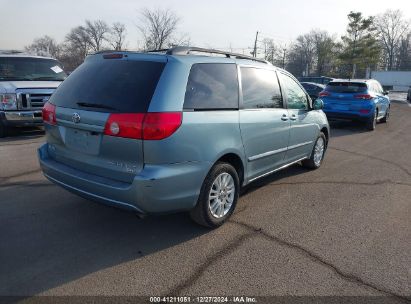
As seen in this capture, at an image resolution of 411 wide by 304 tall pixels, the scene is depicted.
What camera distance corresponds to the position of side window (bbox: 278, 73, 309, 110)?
519 centimetres

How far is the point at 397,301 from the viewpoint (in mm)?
2820

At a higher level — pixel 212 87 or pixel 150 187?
pixel 212 87

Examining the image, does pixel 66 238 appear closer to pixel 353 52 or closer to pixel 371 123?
pixel 371 123

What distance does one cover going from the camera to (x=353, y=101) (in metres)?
12.2

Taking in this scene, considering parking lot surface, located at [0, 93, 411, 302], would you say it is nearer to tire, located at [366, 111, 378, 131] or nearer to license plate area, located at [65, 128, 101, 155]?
license plate area, located at [65, 128, 101, 155]

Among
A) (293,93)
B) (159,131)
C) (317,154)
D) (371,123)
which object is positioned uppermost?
(293,93)

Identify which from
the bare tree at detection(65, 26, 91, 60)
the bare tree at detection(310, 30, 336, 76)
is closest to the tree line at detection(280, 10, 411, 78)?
the bare tree at detection(310, 30, 336, 76)

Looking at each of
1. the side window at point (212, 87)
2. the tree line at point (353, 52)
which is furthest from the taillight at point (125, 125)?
the tree line at point (353, 52)

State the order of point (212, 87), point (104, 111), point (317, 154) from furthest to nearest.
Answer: point (317, 154) → point (212, 87) → point (104, 111)

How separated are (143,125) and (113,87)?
0.61m

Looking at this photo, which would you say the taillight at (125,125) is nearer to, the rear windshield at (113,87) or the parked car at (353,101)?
the rear windshield at (113,87)

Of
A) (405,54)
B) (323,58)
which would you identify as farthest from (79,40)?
(405,54)

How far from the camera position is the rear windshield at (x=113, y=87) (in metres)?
3.24

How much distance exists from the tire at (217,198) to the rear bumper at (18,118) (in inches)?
248
